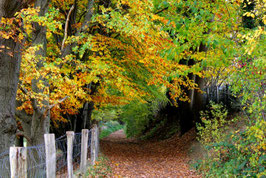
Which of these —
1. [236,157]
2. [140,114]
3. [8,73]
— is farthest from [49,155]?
[140,114]

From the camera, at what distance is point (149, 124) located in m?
30.9

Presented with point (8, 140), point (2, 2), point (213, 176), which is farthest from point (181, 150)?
point (2, 2)

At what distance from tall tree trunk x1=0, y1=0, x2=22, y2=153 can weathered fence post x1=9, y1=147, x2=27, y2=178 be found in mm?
2628

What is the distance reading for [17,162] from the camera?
4.16 meters

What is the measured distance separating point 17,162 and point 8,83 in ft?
10.1

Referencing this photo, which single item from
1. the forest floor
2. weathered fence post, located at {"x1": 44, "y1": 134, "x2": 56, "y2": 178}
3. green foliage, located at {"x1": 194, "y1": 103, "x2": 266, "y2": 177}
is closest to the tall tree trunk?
weathered fence post, located at {"x1": 44, "y1": 134, "x2": 56, "y2": 178}

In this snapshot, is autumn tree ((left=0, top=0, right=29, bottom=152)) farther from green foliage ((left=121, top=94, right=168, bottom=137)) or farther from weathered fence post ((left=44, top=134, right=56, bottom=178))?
green foliage ((left=121, top=94, right=168, bottom=137))

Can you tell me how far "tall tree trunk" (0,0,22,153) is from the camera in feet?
21.5

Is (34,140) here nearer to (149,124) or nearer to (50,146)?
(50,146)

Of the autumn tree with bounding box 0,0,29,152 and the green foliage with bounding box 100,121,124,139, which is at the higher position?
A: the autumn tree with bounding box 0,0,29,152

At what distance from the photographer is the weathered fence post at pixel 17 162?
411cm

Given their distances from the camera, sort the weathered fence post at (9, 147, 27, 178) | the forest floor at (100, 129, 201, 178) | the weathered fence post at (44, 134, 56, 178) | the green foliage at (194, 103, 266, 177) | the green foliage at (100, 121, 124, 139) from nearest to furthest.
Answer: the weathered fence post at (9, 147, 27, 178)
the weathered fence post at (44, 134, 56, 178)
the green foliage at (194, 103, 266, 177)
the forest floor at (100, 129, 201, 178)
the green foliage at (100, 121, 124, 139)

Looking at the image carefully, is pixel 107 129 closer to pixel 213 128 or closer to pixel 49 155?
pixel 213 128

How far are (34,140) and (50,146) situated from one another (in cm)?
384
